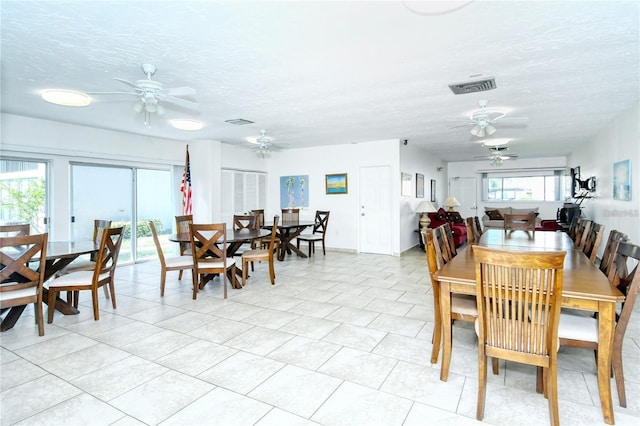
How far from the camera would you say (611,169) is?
17.8 feet

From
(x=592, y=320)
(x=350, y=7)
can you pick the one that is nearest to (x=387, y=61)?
(x=350, y=7)

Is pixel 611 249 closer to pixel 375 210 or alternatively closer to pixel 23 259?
pixel 23 259

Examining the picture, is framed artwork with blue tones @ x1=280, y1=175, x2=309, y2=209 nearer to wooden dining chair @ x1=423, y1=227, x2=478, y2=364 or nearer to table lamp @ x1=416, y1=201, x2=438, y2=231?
table lamp @ x1=416, y1=201, x2=438, y2=231

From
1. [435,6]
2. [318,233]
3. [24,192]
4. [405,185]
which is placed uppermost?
[435,6]

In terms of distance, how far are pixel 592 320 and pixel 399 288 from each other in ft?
8.15

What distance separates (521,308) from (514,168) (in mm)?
10432

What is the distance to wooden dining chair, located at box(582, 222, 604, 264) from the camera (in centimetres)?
Result: 294

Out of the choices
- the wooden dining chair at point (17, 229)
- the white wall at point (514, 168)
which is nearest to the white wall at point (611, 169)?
the white wall at point (514, 168)

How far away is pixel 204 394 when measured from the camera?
207 cm

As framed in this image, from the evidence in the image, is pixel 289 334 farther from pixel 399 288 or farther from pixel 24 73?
pixel 24 73

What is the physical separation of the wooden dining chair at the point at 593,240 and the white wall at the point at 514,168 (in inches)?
318

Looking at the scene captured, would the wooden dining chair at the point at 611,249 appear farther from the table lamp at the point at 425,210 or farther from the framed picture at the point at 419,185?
the framed picture at the point at 419,185

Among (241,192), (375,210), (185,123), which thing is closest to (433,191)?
(375,210)

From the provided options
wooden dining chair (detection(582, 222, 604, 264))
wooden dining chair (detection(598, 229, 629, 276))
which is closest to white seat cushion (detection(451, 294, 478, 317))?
wooden dining chair (detection(598, 229, 629, 276))
